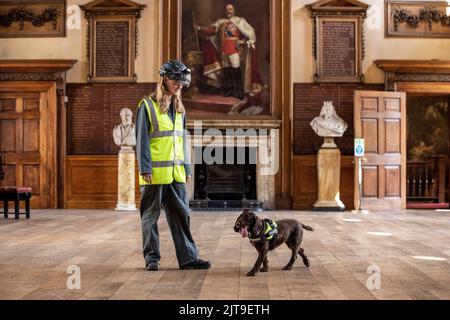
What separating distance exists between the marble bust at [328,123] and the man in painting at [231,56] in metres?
1.30

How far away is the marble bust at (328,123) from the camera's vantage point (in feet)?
40.9

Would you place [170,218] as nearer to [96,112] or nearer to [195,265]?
[195,265]

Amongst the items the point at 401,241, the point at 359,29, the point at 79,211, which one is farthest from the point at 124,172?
the point at 401,241

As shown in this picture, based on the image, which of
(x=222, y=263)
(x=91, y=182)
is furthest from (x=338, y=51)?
(x=222, y=263)

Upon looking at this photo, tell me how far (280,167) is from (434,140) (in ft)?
22.3

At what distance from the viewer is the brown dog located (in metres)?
4.95

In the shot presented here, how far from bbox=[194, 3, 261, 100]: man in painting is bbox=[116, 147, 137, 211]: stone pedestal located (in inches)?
80.6

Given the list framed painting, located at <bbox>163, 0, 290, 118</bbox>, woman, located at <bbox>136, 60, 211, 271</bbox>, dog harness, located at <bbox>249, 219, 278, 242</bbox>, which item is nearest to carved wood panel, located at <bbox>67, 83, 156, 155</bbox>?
framed painting, located at <bbox>163, 0, 290, 118</bbox>

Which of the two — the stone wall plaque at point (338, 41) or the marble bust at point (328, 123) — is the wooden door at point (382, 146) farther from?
the stone wall plaque at point (338, 41)

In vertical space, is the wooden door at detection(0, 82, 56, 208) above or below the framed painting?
below

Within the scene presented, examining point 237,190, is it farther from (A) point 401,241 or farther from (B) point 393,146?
(A) point 401,241

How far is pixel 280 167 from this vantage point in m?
12.9

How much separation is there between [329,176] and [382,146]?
1081mm

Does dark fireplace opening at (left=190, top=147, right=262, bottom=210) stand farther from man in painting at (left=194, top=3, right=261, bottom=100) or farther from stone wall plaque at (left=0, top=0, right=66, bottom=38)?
stone wall plaque at (left=0, top=0, right=66, bottom=38)
